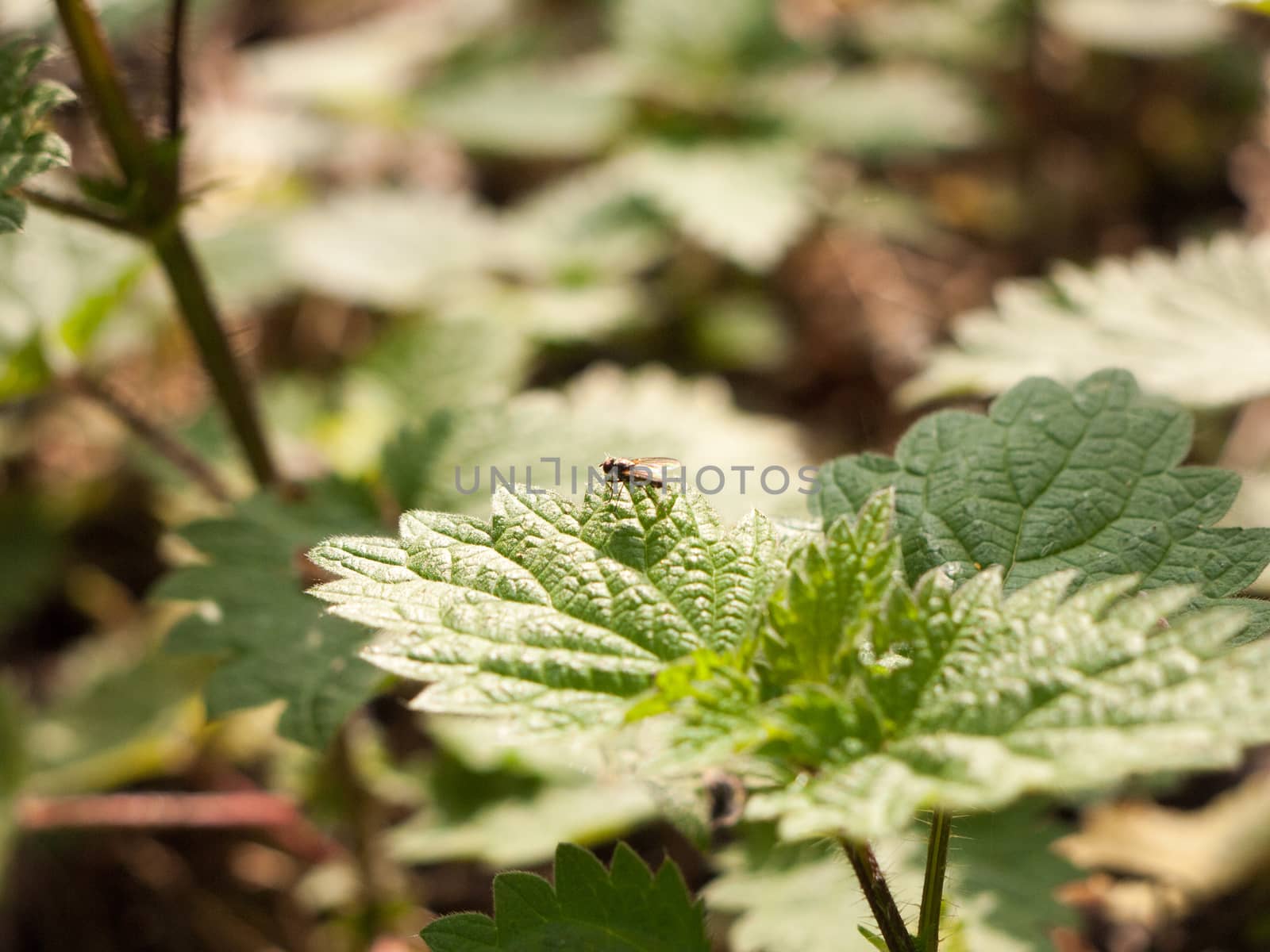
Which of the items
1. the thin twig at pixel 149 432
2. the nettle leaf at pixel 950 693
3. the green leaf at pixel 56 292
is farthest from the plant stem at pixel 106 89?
the nettle leaf at pixel 950 693

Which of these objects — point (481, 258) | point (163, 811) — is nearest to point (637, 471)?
point (163, 811)

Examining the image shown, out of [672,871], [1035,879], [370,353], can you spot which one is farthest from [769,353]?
[672,871]

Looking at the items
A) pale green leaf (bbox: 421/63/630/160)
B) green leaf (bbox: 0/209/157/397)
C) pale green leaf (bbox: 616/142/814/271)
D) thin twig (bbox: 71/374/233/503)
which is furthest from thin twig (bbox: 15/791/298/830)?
pale green leaf (bbox: 421/63/630/160)

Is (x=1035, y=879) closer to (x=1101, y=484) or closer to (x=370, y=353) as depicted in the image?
(x=1101, y=484)

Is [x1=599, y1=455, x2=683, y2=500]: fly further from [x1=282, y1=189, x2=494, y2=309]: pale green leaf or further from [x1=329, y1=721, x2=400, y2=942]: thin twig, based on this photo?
[x1=282, y1=189, x2=494, y2=309]: pale green leaf

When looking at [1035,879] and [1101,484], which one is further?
[1035,879]

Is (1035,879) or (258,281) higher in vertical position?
(258,281)

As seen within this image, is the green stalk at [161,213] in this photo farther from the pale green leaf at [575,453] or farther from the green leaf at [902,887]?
the green leaf at [902,887]
